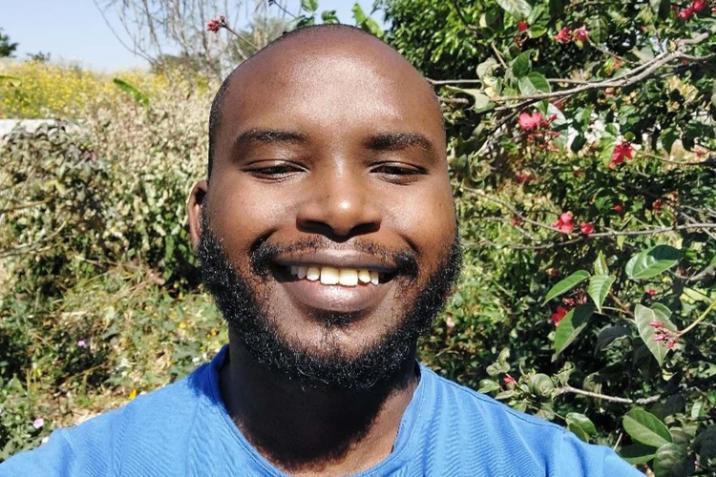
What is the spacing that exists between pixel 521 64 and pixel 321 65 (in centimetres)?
87

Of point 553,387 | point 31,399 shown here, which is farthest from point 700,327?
point 31,399

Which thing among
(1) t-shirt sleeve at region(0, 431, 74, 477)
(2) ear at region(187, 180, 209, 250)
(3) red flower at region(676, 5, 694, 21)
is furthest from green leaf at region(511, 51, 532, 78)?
(1) t-shirt sleeve at region(0, 431, 74, 477)

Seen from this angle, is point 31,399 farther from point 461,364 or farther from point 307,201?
point 307,201

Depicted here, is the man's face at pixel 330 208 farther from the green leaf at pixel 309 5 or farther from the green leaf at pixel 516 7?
the green leaf at pixel 309 5

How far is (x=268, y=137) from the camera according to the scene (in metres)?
1.08

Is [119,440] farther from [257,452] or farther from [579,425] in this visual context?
[579,425]

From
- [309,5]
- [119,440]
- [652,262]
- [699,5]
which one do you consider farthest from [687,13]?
[119,440]

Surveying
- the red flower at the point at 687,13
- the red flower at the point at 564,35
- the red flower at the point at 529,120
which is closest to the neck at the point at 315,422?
the red flower at the point at 529,120

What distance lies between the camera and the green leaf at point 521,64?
1.80 metres

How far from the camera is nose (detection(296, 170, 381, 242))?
3.29 feet

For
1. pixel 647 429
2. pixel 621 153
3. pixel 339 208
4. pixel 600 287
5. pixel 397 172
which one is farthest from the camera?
pixel 621 153

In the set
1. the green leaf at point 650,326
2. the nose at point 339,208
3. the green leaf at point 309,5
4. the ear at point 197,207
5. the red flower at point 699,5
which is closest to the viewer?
the nose at point 339,208

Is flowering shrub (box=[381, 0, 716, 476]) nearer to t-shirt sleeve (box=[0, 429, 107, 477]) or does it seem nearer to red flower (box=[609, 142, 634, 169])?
red flower (box=[609, 142, 634, 169])

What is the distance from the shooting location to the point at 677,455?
1.40 m
